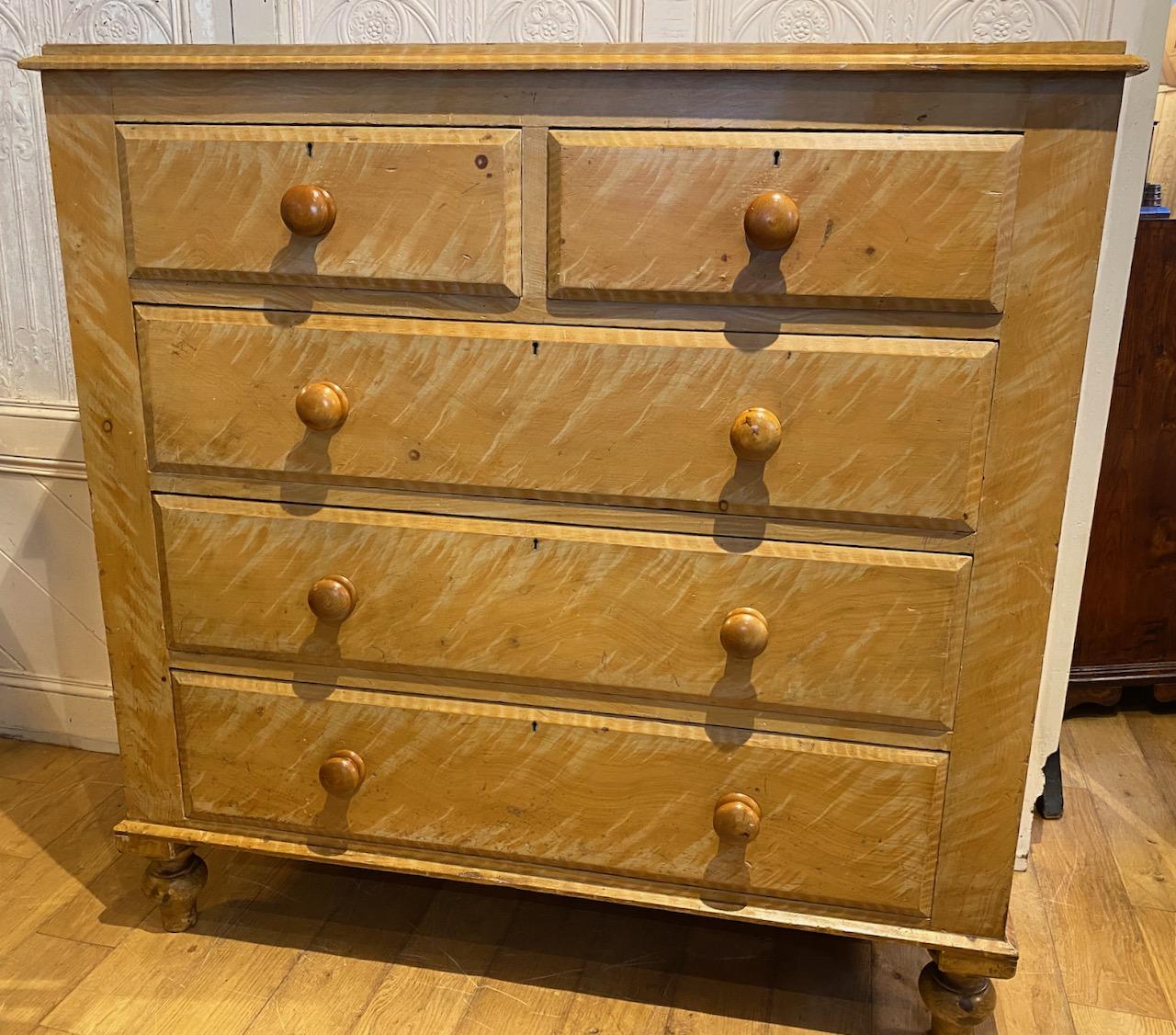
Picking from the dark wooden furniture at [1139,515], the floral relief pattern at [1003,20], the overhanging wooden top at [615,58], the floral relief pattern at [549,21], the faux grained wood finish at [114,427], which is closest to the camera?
the overhanging wooden top at [615,58]

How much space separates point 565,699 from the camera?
1.29 meters

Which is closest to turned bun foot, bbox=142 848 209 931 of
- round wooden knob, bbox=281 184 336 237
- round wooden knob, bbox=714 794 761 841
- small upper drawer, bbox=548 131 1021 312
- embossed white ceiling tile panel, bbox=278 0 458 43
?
round wooden knob, bbox=714 794 761 841

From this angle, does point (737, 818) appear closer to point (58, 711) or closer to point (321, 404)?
point (321, 404)

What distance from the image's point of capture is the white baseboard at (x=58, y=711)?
201cm

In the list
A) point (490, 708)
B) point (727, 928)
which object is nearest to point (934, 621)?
point (490, 708)

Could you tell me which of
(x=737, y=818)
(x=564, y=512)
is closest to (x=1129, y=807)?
(x=737, y=818)

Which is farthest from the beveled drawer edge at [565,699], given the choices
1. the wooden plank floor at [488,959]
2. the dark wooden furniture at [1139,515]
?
the dark wooden furniture at [1139,515]

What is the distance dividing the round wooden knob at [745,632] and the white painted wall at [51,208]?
28.1 inches

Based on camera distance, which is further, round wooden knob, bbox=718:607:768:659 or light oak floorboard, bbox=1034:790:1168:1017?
light oak floorboard, bbox=1034:790:1168:1017

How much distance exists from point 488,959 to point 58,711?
40.6 inches

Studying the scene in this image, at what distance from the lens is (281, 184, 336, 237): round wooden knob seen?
1171 mm

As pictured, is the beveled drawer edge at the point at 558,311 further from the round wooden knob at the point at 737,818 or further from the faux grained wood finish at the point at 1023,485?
the round wooden knob at the point at 737,818

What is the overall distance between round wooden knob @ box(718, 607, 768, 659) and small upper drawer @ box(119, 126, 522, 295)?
43cm

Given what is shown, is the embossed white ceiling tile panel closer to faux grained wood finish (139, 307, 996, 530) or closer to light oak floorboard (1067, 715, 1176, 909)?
faux grained wood finish (139, 307, 996, 530)
